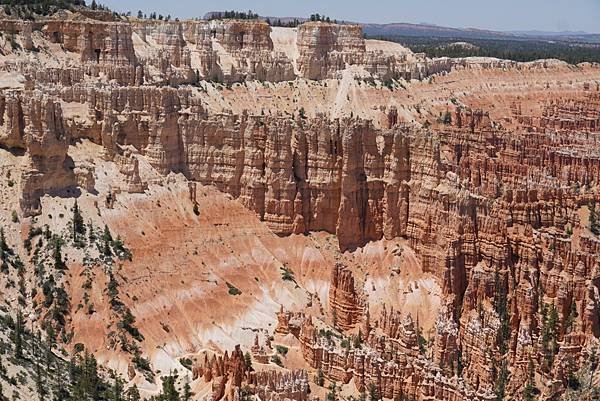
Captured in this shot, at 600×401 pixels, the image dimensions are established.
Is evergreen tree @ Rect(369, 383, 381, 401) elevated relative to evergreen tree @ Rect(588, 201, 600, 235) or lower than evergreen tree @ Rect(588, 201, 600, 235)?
lower

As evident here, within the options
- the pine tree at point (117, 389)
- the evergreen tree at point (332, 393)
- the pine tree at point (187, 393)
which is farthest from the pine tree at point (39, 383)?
the evergreen tree at point (332, 393)

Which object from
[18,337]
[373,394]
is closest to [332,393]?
[373,394]

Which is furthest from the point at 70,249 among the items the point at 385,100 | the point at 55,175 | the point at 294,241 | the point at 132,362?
the point at 385,100

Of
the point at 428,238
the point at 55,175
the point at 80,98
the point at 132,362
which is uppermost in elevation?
the point at 80,98

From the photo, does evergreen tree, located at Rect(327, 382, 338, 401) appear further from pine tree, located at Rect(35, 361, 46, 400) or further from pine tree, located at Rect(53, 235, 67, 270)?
pine tree, located at Rect(53, 235, 67, 270)

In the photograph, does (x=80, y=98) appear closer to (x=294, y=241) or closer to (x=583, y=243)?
(x=294, y=241)

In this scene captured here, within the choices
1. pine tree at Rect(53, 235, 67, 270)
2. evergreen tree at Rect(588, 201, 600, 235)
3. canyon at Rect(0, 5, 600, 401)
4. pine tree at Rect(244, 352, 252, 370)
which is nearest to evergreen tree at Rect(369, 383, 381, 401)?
canyon at Rect(0, 5, 600, 401)

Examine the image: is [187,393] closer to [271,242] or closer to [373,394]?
[373,394]

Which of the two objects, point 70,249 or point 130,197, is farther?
point 130,197

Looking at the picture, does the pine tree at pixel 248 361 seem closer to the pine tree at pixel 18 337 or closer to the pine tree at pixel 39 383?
the pine tree at pixel 39 383
